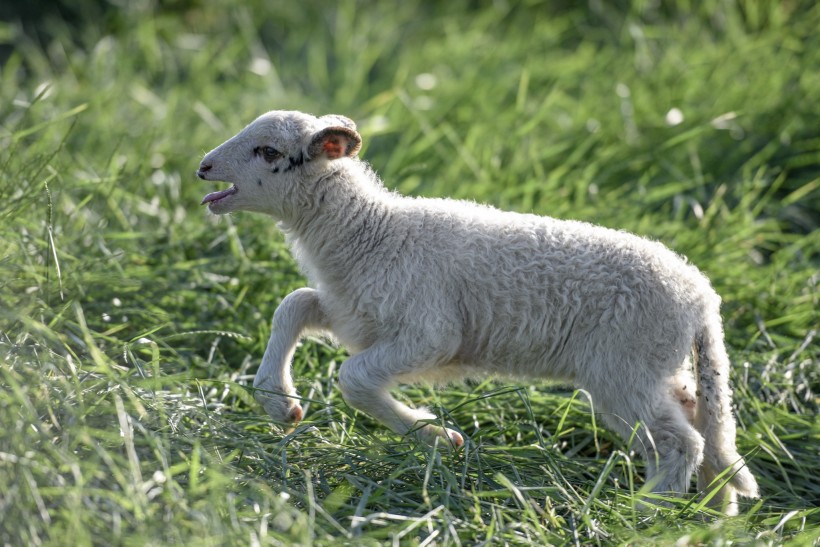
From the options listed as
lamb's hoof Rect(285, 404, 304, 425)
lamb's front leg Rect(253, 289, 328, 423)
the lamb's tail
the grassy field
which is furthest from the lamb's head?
the lamb's tail

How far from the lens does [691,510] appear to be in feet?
12.5

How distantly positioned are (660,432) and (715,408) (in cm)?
29

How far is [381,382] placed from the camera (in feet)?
13.1

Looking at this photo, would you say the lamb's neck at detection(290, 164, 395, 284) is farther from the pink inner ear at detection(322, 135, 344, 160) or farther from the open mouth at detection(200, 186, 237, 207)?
the open mouth at detection(200, 186, 237, 207)

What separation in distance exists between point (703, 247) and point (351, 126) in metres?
2.17

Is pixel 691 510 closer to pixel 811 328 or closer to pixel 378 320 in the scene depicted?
pixel 378 320

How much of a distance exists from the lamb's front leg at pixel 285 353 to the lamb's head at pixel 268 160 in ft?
1.33

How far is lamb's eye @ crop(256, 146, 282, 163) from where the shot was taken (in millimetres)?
4191

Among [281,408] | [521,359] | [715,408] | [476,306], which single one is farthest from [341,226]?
[715,408]

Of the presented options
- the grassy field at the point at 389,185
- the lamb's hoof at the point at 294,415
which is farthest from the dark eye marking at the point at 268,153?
the lamb's hoof at the point at 294,415

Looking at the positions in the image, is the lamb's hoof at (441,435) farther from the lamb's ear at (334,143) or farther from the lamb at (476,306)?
the lamb's ear at (334,143)

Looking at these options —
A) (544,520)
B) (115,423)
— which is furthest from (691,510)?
(115,423)

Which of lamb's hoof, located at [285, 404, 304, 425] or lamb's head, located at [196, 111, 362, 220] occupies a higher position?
lamb's head, located at [196, 111, 362, 220]

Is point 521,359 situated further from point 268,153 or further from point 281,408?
point 268,153
